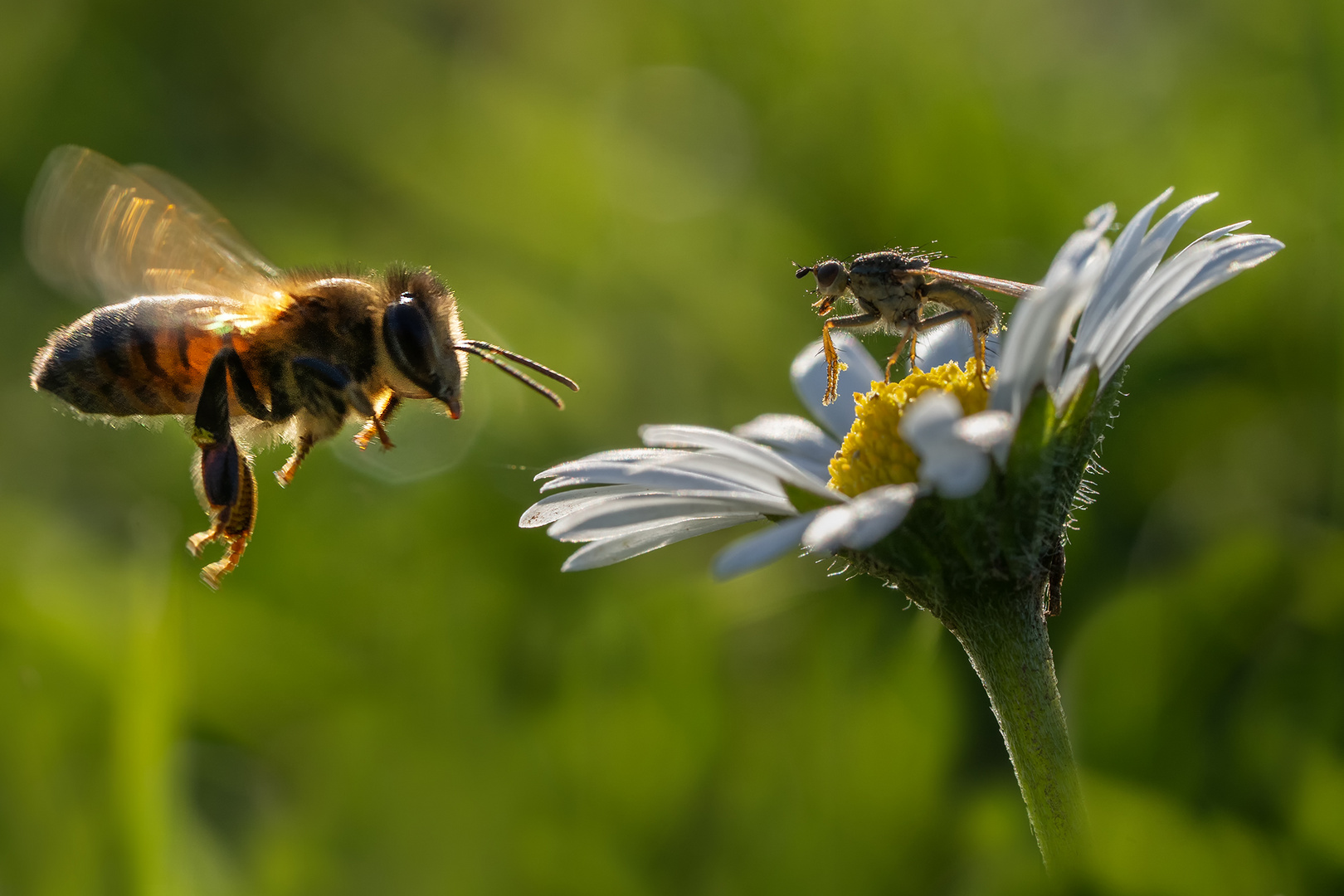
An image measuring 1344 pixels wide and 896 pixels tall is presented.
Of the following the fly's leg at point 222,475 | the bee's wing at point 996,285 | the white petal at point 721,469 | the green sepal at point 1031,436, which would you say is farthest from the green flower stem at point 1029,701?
the fly's leg at point 222,475

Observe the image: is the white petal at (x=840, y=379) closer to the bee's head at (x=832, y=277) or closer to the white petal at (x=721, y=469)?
the bee's head at (x=832, y=277)

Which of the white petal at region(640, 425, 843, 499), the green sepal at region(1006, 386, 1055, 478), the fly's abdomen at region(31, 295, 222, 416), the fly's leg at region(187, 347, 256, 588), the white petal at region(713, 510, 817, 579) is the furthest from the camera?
the fly's abdomen at region(31, 295, 222, 416)

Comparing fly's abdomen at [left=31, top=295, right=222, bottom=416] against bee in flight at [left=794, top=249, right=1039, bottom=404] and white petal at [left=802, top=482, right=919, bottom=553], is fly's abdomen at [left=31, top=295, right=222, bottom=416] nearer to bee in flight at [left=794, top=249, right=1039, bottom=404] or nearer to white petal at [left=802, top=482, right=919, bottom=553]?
bee in flight at [left=794, top=249, right=1039, bottom=404]

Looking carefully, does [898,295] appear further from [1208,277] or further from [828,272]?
[1208,277]

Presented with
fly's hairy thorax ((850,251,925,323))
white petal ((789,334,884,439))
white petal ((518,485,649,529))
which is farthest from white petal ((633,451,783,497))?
white petal ((789,334,884,439))

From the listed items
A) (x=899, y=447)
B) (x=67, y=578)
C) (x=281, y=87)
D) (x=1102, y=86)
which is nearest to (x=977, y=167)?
(x=1102, y=86)

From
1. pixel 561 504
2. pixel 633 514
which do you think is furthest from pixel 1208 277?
pixel 561 504

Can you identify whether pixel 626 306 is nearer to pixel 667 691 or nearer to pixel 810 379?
pixel 810 379
